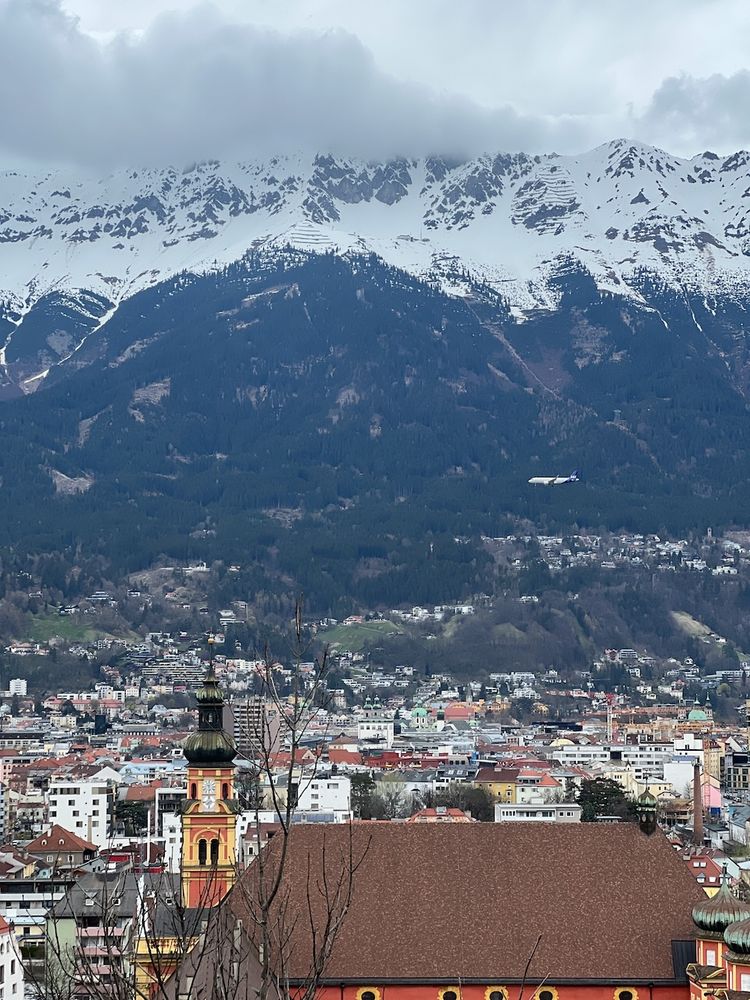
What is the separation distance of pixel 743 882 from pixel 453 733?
468 ft

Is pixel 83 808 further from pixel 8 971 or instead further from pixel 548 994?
pixel 548 994

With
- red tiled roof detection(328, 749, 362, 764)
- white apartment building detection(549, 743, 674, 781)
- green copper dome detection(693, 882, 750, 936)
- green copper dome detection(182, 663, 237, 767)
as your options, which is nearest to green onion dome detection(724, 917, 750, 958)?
green copper dome detection(693, 882, 750, 936)

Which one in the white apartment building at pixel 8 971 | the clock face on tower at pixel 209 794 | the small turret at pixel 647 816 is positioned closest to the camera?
the small turret at pixel 647 816

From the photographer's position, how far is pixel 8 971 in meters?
63.2

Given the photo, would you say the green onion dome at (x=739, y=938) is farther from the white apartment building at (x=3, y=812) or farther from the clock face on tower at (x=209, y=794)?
the white apartment building at (x=3, y=812)

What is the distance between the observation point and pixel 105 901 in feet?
66.5

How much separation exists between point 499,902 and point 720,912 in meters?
4.77

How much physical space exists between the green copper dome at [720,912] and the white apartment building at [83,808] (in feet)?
261

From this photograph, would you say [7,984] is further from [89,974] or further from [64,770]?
[64,770]

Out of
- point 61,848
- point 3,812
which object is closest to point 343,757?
point 3,812

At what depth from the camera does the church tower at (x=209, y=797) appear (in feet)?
166

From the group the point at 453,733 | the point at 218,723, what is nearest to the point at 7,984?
the point at 218,723

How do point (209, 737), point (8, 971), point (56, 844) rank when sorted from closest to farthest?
point (209, 737) → point (8, 971) → point (56, 844)

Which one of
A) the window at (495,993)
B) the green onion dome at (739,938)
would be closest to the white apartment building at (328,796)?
the window at (495,993)
